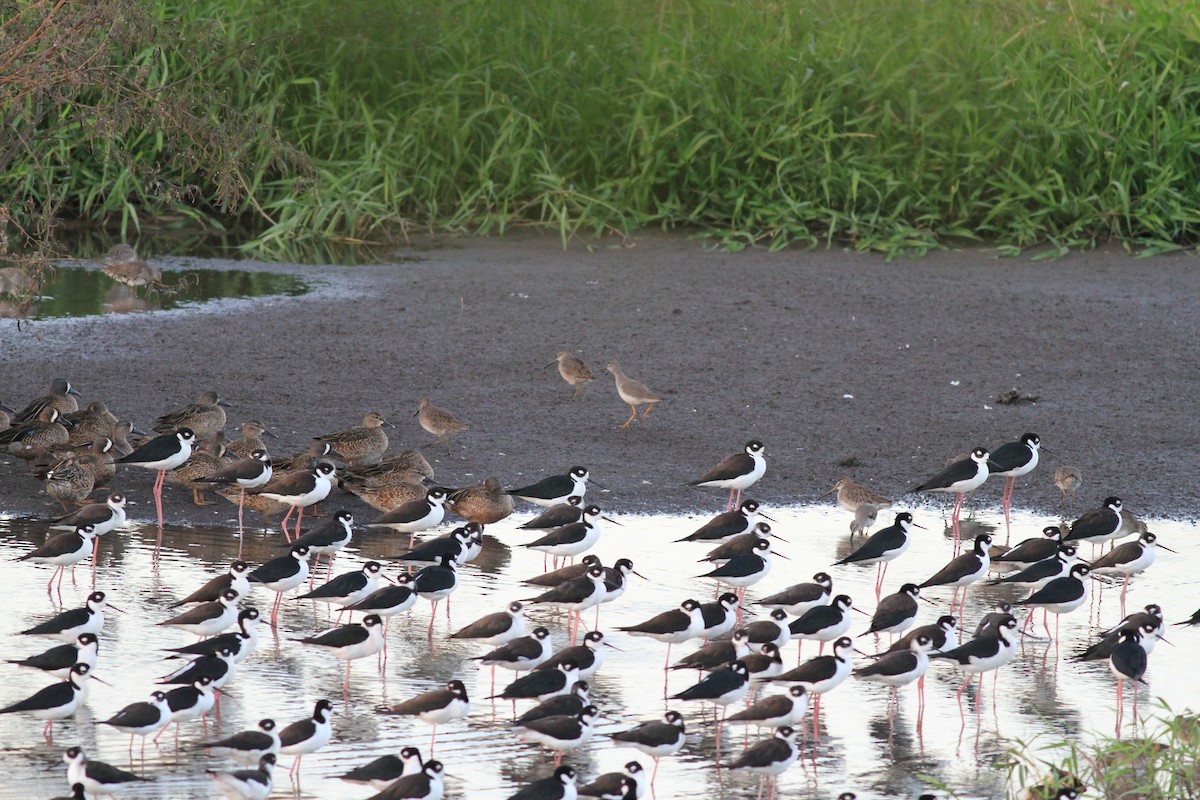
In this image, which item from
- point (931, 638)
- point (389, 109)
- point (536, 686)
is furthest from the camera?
point (389, 109)

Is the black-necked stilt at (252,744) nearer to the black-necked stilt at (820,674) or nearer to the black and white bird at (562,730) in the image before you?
the black and white bird at (562,730)

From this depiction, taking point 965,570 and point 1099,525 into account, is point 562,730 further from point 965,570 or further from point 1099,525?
point 1099,525

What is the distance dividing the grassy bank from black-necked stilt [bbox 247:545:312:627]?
10.7 m

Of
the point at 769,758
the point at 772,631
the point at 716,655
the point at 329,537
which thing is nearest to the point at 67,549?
the point at 329,537

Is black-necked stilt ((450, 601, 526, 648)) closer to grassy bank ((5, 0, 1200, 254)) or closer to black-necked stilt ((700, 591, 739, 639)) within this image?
black-necked stilt ((700, 591, 739, 639))

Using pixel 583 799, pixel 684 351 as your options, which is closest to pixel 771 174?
pixel 684 351

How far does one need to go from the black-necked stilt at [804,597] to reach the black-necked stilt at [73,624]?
10.8 feet

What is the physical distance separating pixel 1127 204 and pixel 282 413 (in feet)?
34.5

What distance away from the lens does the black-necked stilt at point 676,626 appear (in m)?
8.35

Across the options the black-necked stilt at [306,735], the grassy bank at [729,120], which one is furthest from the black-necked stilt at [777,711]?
the grassy bank at [729,120]

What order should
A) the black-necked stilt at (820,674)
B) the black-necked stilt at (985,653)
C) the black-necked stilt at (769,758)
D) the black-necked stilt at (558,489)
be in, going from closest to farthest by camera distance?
the black-necked stilt at (769,758) < the black-necked stilt at (820,674) < the black-necked stilt at (985,653) < the black-necked stilt at (558,489)

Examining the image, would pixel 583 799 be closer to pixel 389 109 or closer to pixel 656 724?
pixel 656 724

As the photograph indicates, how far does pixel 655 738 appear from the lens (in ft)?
22.7

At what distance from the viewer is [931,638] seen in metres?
8.05
